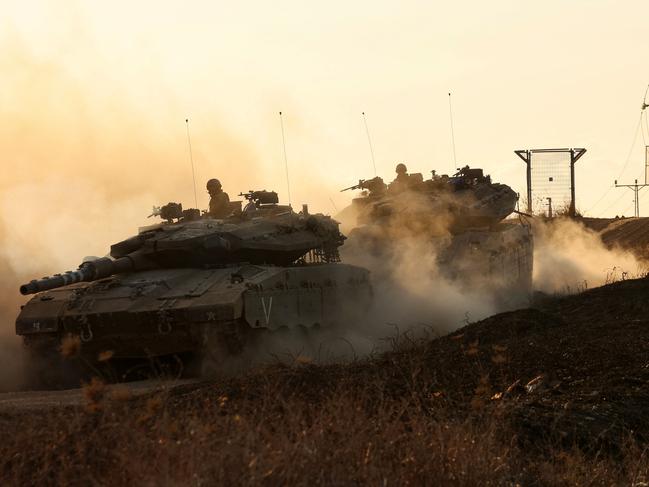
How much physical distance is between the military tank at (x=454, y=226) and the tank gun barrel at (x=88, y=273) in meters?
7.06

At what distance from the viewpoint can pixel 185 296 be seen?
16938mm

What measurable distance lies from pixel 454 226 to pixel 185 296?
11.2 metres

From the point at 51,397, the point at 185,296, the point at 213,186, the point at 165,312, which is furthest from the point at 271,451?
the point at 213,186

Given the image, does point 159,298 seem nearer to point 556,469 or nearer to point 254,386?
point 254,386

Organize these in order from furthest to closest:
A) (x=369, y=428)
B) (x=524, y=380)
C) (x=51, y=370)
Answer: (x=51, y=370)
(x=524, y=380)
(x=369, y=428)

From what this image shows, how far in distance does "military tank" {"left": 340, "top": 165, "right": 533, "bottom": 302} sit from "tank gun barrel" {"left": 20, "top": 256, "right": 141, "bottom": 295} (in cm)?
706

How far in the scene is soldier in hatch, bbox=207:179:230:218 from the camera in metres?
21.4

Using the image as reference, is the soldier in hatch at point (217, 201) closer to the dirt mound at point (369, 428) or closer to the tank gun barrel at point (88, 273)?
the tank gun barrel at point (88, 273)

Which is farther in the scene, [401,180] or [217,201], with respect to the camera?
[401,180]

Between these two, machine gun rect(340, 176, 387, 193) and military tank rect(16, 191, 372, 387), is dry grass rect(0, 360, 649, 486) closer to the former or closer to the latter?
military tank rect(16, 191, 372, 387)

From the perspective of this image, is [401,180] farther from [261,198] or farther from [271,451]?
[271,451]

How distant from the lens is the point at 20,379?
59.9 feet

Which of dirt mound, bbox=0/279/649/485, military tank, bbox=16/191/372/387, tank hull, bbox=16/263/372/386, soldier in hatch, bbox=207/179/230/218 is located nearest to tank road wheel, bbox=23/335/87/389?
military tank, bbox=16/191/372/387

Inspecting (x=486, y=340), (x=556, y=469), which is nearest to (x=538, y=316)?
(x=486, y=340)
